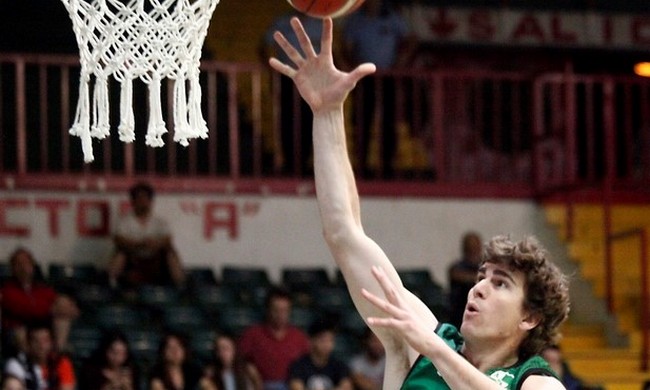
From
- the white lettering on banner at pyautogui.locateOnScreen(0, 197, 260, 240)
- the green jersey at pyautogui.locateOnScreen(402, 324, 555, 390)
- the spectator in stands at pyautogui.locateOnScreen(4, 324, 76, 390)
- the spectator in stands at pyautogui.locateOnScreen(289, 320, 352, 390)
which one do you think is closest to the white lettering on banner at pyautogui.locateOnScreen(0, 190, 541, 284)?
the white lettering on banner at pyautogui.locateOnScreen(0, 197, 260, 240)

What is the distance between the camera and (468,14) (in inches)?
593

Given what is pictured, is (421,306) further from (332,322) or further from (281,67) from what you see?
(332,322)

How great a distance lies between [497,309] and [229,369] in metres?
5.24

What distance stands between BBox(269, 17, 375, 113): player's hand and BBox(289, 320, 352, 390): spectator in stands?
4.98 metres

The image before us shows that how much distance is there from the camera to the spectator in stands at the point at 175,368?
911cm

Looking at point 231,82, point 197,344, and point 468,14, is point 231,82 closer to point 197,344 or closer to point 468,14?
point 197,344

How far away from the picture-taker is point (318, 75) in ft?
15.1

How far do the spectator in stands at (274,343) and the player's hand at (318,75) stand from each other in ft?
17.5

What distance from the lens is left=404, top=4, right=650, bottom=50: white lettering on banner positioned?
593 inches

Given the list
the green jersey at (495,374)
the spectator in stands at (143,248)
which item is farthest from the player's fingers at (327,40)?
the spectator in stands at (143,248)

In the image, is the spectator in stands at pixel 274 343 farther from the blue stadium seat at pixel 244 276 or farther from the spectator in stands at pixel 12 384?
the spectator in stands at pixel 12 384

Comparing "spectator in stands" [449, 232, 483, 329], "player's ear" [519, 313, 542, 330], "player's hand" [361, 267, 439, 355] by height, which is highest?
"player's hand" [361, 267, 439, 355]

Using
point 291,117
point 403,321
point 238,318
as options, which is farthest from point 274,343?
point 403,321

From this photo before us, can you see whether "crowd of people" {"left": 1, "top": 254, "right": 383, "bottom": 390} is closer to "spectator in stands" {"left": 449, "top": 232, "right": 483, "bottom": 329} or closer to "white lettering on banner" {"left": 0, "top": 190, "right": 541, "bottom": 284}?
"spectator in stands" {"left": 449, "top": 232, "right": 483, "bottom": 329}
